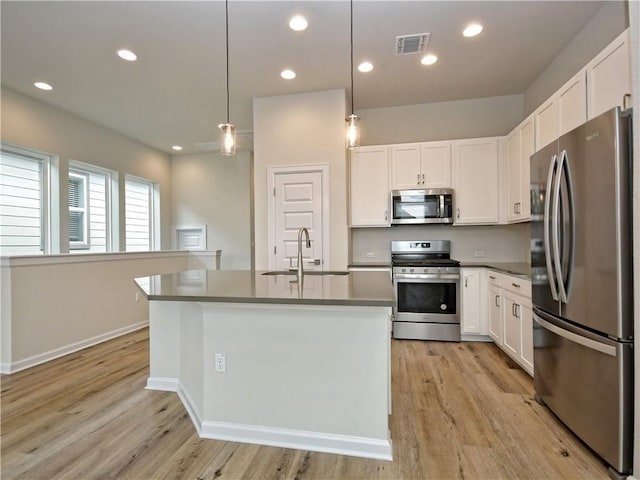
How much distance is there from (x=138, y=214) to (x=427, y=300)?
5064 mm

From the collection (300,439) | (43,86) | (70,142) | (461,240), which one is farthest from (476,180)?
(70,142)

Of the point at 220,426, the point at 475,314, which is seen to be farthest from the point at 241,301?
the point at 475,314

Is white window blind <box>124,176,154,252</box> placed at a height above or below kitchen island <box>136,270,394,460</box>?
above

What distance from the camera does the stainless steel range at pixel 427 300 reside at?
12.6 ft

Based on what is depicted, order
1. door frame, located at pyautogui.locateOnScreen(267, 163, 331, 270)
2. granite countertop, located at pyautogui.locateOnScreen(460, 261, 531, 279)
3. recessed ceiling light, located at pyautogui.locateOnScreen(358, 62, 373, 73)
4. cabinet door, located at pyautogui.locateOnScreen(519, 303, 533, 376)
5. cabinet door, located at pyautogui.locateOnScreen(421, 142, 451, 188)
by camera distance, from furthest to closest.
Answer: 1. cabinet door, located at pyautogui.locateOnScreen(421, 142, 451, 188)
2. door frame, located at pyautogui.locateOnScreen(267, 163, 331, 270)
3. recessed ceiling light, located at pyautogui.locateOnScreen(358, 62, 373, 73)
4. granite countertop, located at pyautogui.locateOnScreen(460, 261, 531, 279)
5. cabinet door, located at pyautogui.locateOnScreen(519, 303, 533, 376)

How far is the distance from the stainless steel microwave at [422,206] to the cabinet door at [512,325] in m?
1.18

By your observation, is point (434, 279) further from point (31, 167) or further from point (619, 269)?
point (31, 167)

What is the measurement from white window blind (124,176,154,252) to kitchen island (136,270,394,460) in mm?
4200

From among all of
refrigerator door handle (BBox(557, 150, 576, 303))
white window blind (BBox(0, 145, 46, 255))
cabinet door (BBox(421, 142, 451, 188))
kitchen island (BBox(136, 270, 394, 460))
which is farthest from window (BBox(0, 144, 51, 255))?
refrigerator door handle (BBox(557, 150, 576, 303))

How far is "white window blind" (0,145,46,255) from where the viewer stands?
377 centimetres

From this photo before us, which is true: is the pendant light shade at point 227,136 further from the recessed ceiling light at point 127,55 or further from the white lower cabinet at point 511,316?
the white lower cabinet at point 511,316

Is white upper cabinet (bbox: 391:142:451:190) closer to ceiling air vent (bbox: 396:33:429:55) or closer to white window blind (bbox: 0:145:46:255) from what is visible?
ceiling air vent (bbox: 396:33:429:55)

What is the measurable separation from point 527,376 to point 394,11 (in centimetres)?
326

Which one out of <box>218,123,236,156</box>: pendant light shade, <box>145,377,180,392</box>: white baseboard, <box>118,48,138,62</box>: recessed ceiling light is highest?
<box>118,48,138,62</box>: recessed ceiling light
